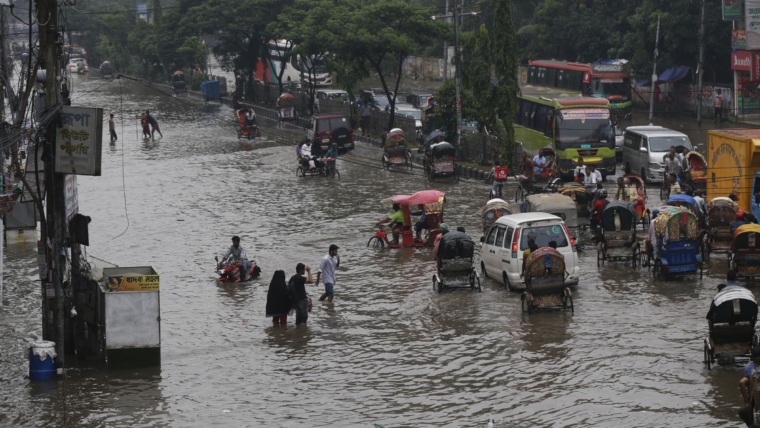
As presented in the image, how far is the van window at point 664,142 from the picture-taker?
35344 mm

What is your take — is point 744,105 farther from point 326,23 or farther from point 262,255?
point 262,255

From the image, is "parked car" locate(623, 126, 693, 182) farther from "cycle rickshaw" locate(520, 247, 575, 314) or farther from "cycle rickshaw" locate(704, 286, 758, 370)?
"cycle rickshaw" locate(704, 286, 758, 370)

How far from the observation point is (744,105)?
52500 mm

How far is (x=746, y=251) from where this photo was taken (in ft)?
69.1

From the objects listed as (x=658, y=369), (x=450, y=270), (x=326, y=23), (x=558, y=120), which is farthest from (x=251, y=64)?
(x=658, y=369)

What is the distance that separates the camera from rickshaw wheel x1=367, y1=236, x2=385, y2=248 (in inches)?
1090

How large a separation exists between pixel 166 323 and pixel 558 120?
782 inches

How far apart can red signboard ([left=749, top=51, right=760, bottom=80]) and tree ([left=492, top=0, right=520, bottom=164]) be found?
16.6m

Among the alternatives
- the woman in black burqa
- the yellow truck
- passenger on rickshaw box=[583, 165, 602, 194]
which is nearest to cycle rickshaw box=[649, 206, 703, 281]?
the yellow truck

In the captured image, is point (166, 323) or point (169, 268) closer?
point (166, 323)

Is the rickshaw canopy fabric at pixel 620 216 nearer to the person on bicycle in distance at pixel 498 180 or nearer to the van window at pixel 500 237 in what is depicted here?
the van window at pixel 500 237

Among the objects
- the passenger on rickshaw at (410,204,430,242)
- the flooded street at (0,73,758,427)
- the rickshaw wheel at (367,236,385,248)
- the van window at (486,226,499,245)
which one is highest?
the van window at (486,226,499,245)

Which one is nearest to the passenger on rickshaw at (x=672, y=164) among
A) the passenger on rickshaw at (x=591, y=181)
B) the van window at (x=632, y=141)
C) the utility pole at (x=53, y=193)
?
the passenger on rickshaw at (x=591, y=181)

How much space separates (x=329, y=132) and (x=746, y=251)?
2578 cm
